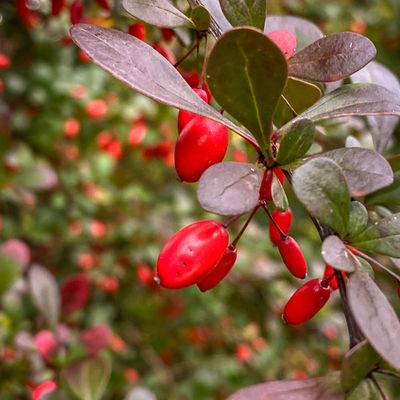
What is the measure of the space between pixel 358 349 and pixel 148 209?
173 cm

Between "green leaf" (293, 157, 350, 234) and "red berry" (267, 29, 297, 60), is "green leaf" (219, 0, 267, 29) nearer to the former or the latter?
"red berry" (267, 29, 297, 60)

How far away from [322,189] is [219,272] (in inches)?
6.1

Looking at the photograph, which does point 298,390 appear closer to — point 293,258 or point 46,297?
point 293,258

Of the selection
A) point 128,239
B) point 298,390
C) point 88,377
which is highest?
point 298,390

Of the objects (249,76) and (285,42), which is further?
(285,42)

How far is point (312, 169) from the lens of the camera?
55 cm

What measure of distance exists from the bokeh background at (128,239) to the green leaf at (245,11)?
4.04ft

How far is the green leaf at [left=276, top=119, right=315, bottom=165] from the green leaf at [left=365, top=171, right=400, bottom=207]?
0.59 feet

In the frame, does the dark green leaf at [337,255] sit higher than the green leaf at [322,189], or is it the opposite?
the green leaf at [322,189]

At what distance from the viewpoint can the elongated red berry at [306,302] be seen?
2.06 ft

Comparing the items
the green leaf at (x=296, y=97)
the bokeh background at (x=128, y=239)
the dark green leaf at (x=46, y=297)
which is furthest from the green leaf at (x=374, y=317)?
the bokeh background at (x=128, y=239)

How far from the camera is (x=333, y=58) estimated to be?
645 mm

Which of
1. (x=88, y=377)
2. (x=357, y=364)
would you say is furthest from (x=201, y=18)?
(x=88, y=377)

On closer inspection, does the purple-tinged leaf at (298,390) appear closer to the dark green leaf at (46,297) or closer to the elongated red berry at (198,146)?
the elongated red berry at (198,146)
